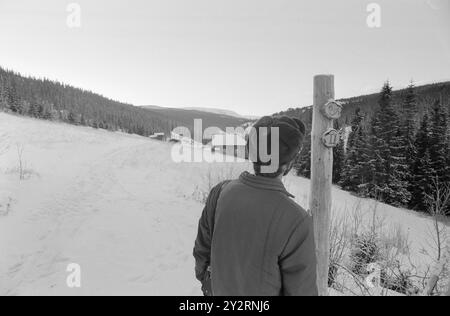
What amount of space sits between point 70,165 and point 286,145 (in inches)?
515

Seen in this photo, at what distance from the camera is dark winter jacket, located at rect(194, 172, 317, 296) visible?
1346 millimetres

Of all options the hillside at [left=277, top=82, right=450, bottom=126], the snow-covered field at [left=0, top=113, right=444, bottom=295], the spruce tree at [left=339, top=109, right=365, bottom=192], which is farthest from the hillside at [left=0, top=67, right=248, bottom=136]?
the snow-covered field at [left=0, top=113, right=444, bottom=295]

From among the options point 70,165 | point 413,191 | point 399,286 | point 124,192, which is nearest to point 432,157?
point 413,191

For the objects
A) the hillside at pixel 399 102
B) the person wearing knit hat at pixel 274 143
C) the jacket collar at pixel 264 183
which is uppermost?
the hillside at pixel 399 102

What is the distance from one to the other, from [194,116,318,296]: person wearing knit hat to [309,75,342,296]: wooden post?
3.96ft

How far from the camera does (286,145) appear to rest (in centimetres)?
145

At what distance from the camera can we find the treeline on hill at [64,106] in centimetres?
5323

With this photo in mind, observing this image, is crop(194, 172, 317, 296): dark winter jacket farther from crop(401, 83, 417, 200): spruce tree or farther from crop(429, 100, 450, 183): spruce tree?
crop(401, 83, 417, 200): spruce tree

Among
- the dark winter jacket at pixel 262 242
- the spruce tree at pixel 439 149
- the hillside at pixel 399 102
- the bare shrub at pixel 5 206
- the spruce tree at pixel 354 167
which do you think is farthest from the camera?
the hillside at pixel 399 102

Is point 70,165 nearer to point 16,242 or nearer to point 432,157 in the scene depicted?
point 16,242

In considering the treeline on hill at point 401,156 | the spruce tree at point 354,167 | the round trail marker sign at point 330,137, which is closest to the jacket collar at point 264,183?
the round trail marker sign at point 330,137

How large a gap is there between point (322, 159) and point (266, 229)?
1.58m

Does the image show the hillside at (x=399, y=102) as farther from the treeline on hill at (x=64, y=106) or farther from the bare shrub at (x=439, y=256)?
the treeline on hill at (x=64, y=106)

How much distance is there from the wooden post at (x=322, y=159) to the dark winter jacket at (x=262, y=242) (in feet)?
4.59
